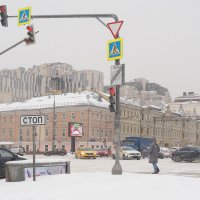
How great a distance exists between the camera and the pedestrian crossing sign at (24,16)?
65.4ft

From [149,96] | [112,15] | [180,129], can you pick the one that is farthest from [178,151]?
[149,96]

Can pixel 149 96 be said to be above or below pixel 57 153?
above

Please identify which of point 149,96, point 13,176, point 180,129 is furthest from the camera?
point 149,96

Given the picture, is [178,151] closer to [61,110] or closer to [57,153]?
[57,153]

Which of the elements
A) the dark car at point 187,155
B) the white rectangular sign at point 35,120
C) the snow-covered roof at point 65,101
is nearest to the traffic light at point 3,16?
the white rectangular sign at point 35,120

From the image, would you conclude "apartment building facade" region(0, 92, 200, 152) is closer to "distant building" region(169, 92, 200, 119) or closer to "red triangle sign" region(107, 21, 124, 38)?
"distant building" region(169, 92, 200, 119)

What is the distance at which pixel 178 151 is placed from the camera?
42125 millimetres

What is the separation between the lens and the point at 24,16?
20172 millimetres

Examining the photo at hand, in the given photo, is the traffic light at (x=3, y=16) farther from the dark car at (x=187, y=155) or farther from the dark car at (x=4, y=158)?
the dark car at (x=187, y=155)

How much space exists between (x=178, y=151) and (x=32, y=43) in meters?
23.5

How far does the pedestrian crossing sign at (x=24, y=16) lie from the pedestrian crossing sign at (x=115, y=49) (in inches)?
182

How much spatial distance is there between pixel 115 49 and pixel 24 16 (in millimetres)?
5344

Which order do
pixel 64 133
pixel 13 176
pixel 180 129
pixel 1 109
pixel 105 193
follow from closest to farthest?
pixel 105 193, pixel 13 176, pixel 64 133, pixel 1 109, pixel 180 129

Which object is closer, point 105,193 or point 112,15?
point 105,193
